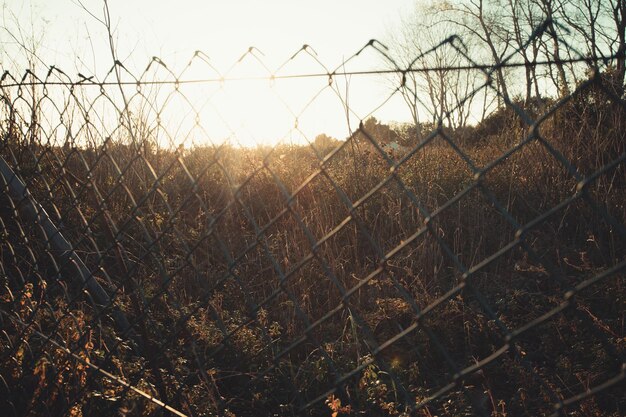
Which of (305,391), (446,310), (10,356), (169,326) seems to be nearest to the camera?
(10,356)

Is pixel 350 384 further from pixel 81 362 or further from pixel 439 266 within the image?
pixel 439 266

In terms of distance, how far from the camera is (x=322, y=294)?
277cm

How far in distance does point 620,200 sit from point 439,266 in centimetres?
160

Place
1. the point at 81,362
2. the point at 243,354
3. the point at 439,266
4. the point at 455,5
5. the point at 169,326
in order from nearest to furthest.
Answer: the point at 81,362, the point at 243,354, the point at 169,326, the point at 439,266, the point at 455,5

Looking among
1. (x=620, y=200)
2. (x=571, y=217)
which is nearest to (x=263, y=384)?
(x=571, y=217)

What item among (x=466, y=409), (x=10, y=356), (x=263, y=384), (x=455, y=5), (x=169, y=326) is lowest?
(x=466, y=409)

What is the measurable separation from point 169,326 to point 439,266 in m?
1.70

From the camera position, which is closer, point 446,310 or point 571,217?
point 446,310

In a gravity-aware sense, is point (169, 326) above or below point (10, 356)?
below

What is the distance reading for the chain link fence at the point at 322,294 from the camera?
0.98 meters

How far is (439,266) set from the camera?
9.47 ft

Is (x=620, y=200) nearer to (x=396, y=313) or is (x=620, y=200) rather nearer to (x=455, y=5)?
(x=396, y=313)

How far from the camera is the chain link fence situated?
3.23 feet

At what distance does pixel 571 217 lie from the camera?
3324 millimetres
